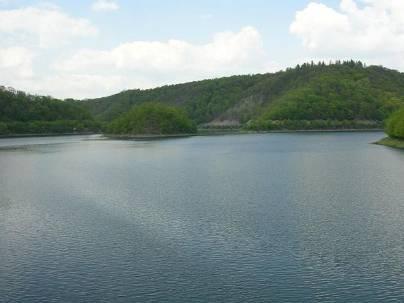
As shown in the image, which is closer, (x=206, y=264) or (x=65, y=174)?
(x=206, y=264)

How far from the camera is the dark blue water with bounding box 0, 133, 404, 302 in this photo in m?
22.1

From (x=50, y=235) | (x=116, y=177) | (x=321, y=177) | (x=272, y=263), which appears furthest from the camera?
(x=116, y=177)

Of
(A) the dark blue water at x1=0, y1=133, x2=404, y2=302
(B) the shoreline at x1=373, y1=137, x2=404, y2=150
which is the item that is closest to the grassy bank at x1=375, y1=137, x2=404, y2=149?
(B) the shoreline at x1=373, y1=137, x2=404, y2=150

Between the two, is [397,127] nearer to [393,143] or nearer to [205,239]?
[393,143]

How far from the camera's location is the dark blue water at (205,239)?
2206 cm

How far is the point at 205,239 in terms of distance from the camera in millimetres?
30266

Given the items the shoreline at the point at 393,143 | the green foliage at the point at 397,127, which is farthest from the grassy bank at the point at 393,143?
the green foliage at the point at 397,127

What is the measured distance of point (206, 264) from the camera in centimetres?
2533

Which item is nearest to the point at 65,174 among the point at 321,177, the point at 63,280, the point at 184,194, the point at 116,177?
the point at 116,177

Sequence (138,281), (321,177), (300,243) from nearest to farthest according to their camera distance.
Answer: (138,281)
(300,243)
(321,177)

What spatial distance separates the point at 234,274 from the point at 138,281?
14.9 feet

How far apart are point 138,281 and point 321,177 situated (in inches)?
1543

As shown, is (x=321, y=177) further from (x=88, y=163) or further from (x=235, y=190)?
(x=88, y=163)

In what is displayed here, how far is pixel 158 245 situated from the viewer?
95.3 feet
